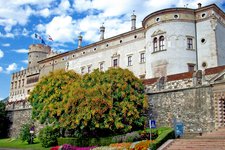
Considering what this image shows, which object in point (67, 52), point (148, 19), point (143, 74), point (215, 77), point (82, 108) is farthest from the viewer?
point (67, 52)

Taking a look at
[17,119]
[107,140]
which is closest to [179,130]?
[107,140]

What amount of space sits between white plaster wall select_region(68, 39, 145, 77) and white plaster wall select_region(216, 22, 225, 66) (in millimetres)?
10584

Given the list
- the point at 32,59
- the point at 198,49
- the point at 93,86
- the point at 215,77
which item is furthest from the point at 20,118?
the point at 32,59

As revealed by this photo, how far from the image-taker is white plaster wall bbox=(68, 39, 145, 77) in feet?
140

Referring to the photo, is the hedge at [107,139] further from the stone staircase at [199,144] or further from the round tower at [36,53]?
the round tower at [36,53]

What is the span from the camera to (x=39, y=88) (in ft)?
109

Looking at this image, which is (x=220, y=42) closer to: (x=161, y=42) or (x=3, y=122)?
(x=161, y=42)

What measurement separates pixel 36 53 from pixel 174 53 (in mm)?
54230

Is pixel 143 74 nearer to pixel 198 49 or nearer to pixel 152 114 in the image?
pixel 198 49

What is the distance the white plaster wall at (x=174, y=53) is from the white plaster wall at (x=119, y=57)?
5883mm

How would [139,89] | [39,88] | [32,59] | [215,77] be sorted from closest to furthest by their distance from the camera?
[215,77] → [139,89] → [39,88] → [32,59]

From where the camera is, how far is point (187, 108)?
80.2ft

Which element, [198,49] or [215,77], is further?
[198,49]

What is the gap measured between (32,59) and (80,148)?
61.4 meters
